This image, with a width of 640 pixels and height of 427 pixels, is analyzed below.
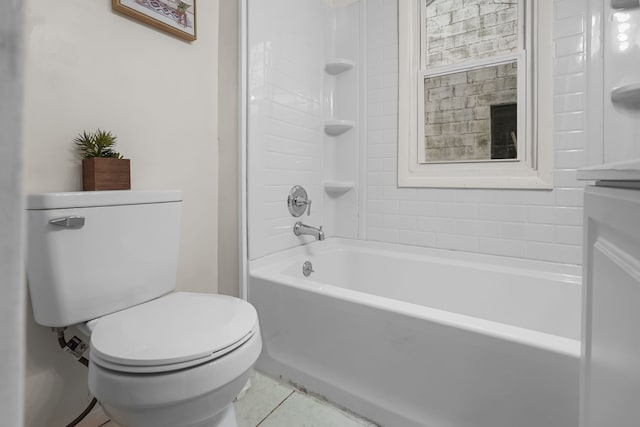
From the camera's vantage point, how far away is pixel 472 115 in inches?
68.1

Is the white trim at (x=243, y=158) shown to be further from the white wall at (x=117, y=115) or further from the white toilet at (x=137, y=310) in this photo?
the white toilet at (x=137, y=310)

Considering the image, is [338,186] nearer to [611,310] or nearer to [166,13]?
[166,13]

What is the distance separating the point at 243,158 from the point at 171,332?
889 millimetres

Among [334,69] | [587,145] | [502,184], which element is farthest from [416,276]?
[334,69]

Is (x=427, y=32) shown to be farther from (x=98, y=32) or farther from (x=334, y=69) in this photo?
(x=98, y=32)

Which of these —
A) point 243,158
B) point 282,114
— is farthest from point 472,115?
point 243,158

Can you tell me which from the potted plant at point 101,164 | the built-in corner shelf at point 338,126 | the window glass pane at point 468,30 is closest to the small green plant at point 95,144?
the potted plant at point 101,164

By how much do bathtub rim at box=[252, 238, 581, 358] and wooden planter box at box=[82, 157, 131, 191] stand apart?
2.17 ft

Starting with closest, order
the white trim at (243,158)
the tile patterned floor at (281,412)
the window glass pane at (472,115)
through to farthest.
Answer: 1. the tile patterned floor at (281,412)
2. the white trim at (243,158)
3. the window glass pane at (472,115)

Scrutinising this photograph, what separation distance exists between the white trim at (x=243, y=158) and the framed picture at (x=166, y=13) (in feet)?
0.71

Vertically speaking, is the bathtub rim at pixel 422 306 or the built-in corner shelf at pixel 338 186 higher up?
the built-in corner shelf at pixel 338 186

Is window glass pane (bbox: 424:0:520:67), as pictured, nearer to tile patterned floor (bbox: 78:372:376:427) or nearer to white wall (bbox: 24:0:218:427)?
white wall (bbox: 24:0:218:427)

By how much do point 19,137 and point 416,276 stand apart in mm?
1817

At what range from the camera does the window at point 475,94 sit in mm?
1566
